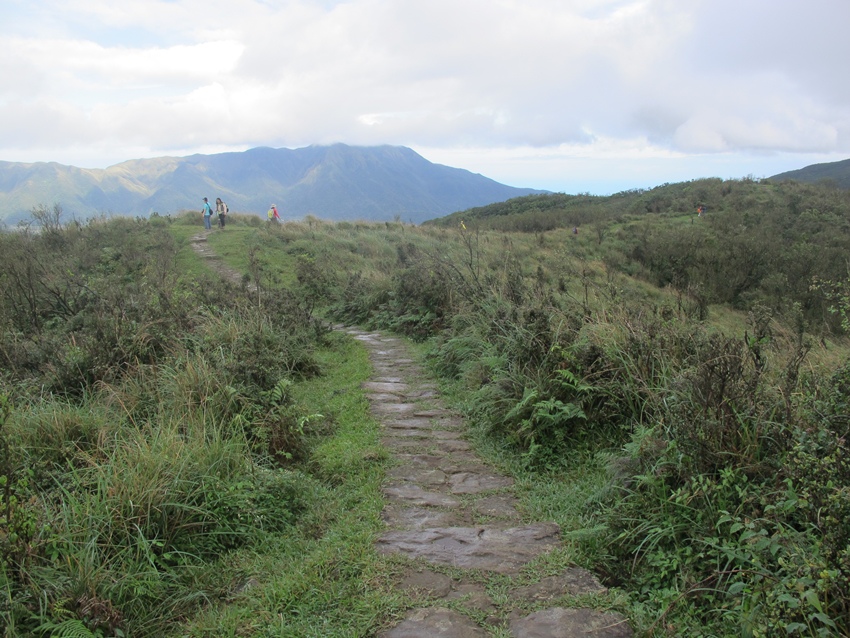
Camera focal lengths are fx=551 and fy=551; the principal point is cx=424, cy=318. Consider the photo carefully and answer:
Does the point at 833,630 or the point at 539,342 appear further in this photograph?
the point at 539,342

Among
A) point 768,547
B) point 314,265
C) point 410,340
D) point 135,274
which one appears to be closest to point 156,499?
point 768,547

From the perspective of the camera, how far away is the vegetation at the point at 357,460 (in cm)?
250

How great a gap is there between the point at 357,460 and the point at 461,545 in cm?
142

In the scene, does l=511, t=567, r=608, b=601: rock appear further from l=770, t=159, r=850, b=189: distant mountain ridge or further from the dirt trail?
l=770, t=159, r=850, b=189: distant mountain ridge

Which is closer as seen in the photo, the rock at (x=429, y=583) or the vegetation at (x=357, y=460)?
the vegetation at (x=357, y=460)

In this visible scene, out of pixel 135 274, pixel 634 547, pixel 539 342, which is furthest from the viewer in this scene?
pixel 135 274

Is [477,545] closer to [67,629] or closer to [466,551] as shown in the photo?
[466,551]

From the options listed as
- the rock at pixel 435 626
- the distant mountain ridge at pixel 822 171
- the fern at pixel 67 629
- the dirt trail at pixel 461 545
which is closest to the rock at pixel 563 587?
the dirt trail at pixel 461 545

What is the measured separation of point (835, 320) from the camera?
1452 cm

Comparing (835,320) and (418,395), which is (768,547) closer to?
(418,395)

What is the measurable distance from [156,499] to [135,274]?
14.3 metres

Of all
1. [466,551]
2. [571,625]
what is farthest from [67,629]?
[571,625]

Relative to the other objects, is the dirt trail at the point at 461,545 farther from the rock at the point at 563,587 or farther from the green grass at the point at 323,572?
the green grass at the point at 323,572

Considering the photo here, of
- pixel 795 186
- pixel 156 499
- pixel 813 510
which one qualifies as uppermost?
pixel 795 186
